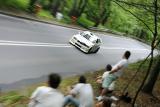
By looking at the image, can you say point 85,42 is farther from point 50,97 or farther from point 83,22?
point 50,97

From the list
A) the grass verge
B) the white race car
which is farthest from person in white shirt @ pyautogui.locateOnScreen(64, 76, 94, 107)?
the white race car

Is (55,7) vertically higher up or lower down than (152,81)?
lower down

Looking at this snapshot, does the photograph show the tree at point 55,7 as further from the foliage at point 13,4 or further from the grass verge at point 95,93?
the grass verge at point 95,93

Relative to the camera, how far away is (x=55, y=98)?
7.77 metres

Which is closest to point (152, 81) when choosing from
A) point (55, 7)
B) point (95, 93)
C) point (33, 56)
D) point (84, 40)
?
point (95, 93)

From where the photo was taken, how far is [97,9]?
54.5 metres

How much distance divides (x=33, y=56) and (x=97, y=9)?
35564 millimetres

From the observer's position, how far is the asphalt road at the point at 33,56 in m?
16.0

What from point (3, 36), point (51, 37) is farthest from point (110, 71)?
point (51, 37)

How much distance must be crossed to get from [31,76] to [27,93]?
3478 millimetres

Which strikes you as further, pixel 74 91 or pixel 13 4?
pixel 13 4

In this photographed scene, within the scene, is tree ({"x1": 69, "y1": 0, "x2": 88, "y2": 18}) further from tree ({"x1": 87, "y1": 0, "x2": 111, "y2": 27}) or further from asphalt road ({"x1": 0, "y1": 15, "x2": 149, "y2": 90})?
asphalt road ({"x1": 0, "y1": 15, "x2": 149, "y2": 90})

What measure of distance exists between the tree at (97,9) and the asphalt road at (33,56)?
22.2 metres

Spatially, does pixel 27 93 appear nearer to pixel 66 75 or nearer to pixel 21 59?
pixel 21 59
